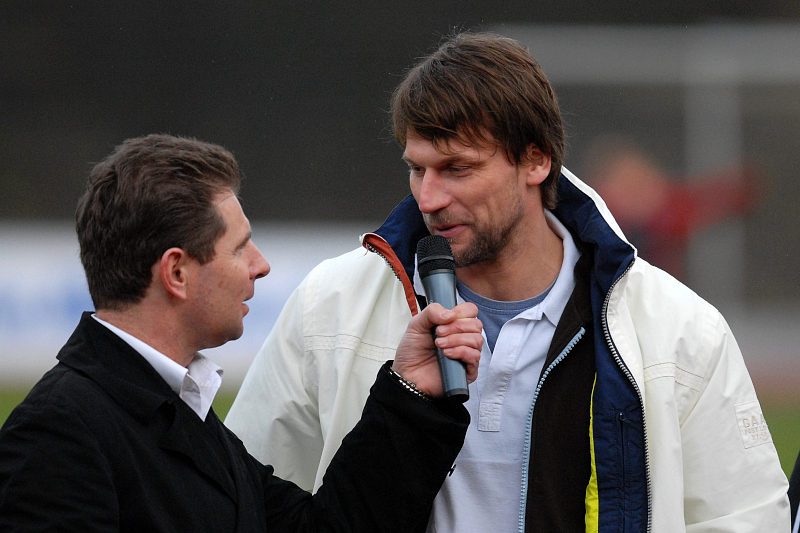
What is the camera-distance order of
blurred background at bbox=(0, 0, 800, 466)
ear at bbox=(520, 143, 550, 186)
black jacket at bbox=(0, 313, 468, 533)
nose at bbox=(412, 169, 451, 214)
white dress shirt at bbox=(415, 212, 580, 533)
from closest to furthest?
black jacket at bbox=(0, 313, 468, 533), white dress shirt at bbox=(415, 212, 580, 533), nose at bbox=(412, 169, 451, 214), ear at bbox=(520, 143, 550, 186), blurred background at bbox=(0, 0, 800, 466)

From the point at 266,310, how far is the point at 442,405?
5.82m

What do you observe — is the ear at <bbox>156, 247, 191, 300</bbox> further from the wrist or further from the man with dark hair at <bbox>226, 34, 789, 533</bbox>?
the man with dark hair at <bbox>226, 34, 789, 533</bbox>

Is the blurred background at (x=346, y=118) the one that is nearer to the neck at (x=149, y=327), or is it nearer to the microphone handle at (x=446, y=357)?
the microphone handle at (x=446, y=357)

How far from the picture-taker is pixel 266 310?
771 centimetres

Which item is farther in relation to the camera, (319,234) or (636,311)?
(319,234)

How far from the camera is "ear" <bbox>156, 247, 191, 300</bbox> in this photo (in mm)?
1762

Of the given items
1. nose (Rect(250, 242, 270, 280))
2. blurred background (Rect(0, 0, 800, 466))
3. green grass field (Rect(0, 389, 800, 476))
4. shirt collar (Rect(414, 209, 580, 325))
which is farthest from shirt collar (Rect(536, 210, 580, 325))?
blurred background (Rect(0, 0, 800, 466))

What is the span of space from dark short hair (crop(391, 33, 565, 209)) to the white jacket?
19cm

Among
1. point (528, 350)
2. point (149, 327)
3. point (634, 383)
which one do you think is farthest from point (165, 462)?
point (634, 383)

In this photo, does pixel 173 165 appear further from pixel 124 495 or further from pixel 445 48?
pixel 445 48

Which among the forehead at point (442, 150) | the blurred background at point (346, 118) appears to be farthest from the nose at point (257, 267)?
the blurred background at point (346, 118)

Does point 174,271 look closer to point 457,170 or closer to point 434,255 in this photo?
point 434,255

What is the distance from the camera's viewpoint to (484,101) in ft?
7.63

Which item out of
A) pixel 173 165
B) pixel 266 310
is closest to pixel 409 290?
pixel 173 165
